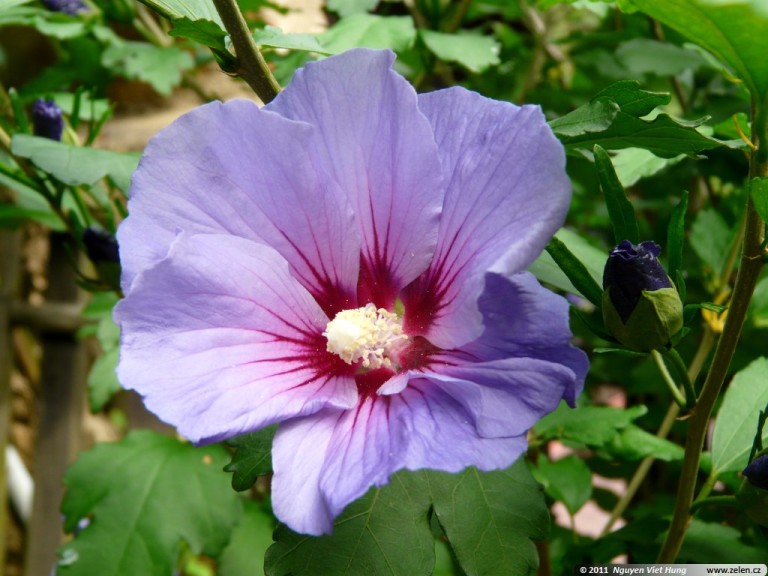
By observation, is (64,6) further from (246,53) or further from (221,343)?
(221,343)

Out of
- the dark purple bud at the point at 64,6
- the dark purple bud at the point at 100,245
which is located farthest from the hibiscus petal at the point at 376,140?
the dark purple bud at the point at 64,6

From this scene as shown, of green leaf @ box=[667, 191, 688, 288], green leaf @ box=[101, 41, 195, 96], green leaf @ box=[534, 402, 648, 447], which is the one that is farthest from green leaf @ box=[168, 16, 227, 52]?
green leaf @ box=[101, 41, 195, 96]

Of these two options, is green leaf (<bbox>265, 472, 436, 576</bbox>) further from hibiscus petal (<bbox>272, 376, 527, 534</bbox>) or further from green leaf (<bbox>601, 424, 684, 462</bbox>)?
green leaf (<bbox>601, 424, 684, 462</bbox>)

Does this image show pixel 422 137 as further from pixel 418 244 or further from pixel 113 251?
pixel 113 251

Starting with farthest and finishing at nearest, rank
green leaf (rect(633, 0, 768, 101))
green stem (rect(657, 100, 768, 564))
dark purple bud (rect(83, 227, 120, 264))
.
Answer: dark purple bud (rect(83, 227, 120, 264))
green stem (rect(657, 100, 768, 564))
green leaf (rect(633, 0, 768, 101))

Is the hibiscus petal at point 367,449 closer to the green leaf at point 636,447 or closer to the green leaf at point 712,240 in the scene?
the green leaf at point 636,447

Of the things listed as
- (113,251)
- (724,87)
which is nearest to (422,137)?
(113,251)
